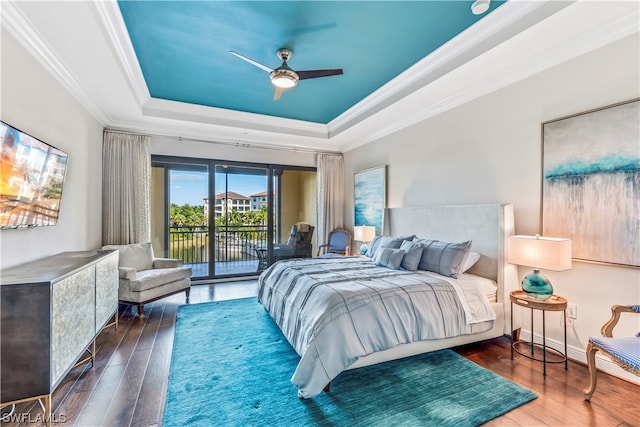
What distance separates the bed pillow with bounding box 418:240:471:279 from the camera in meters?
2.96

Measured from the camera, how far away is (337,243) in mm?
5945

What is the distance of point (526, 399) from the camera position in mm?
2023

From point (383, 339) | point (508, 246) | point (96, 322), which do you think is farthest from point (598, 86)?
point (96, 322)

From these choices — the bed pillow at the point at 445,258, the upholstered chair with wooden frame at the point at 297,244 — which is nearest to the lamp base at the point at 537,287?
the bed pillow at the point at 445,258

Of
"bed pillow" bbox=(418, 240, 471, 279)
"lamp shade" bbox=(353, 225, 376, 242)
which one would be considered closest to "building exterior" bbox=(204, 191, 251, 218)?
"lamp shade" bbox=(353, 225, 376, 242)

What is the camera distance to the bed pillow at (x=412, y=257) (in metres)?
3.25

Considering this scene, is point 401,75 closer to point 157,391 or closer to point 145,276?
point 157,391

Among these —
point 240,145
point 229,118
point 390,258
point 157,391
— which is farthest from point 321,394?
point 240,145

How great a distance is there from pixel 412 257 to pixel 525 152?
1.61 metres

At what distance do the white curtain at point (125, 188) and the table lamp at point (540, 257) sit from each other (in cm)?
526

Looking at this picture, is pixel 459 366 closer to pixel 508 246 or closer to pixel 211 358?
pixel 508 246

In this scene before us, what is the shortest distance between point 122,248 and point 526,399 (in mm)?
4874

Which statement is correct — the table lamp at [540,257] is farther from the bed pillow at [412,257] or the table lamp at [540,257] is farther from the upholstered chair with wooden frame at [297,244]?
the upholstered chair with wooden frame at [297,244]

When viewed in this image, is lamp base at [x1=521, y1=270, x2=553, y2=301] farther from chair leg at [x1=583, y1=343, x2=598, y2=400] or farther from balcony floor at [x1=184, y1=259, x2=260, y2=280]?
balcony floor at [x1=184, y1=259, x2=260, y2=280]
